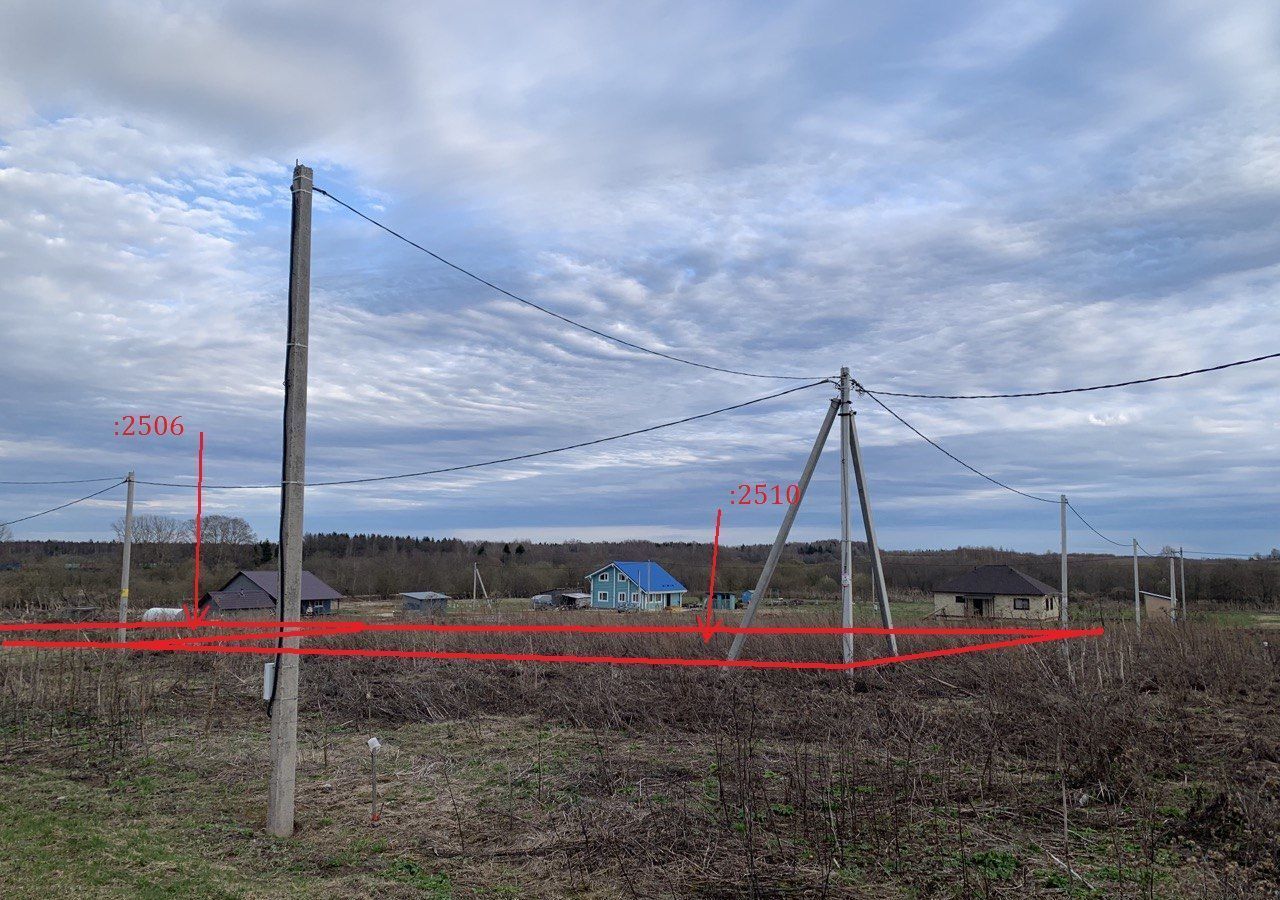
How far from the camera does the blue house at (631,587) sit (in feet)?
182

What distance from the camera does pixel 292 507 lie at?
6.96 meters

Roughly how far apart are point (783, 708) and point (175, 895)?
7776 mm

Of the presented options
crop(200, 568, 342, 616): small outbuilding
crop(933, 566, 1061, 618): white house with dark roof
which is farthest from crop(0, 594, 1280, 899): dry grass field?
crop(933, 566, 1061, 618): white house with dark roof

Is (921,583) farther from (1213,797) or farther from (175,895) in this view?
(175,895)

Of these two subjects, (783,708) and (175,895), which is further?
(783,708)

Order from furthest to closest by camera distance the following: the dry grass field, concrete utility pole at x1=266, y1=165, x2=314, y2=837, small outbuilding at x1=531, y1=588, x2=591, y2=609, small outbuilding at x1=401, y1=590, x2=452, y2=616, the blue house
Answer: small outbuilding at x1=531, y1=588, x2=591, y2=609 → the blue house → small outbuilding at x1=401, y1=590, x2=452, y2=616 → concrete utility pole at x1=266, y1=165, x2=314, y2=837 → the dry grass field

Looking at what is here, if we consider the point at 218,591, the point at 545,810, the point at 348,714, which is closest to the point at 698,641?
the point at 348,714

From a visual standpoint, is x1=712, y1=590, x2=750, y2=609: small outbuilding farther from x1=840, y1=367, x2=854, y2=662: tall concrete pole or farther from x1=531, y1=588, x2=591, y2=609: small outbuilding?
x1=840, y1=367, x2=854, y2=662: tall concrete pole

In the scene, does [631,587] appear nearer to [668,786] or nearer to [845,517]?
[845,517]

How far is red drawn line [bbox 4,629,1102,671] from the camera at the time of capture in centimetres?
1284

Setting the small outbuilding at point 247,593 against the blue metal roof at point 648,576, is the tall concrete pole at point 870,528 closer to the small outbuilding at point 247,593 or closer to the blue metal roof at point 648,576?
the small outbuilding at point 247,593

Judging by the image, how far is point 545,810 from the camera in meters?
6.92

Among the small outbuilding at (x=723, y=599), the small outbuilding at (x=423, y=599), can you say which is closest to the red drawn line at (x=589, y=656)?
the small outbuilding at (x=423, y=599)

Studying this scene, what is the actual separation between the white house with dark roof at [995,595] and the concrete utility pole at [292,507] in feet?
139
